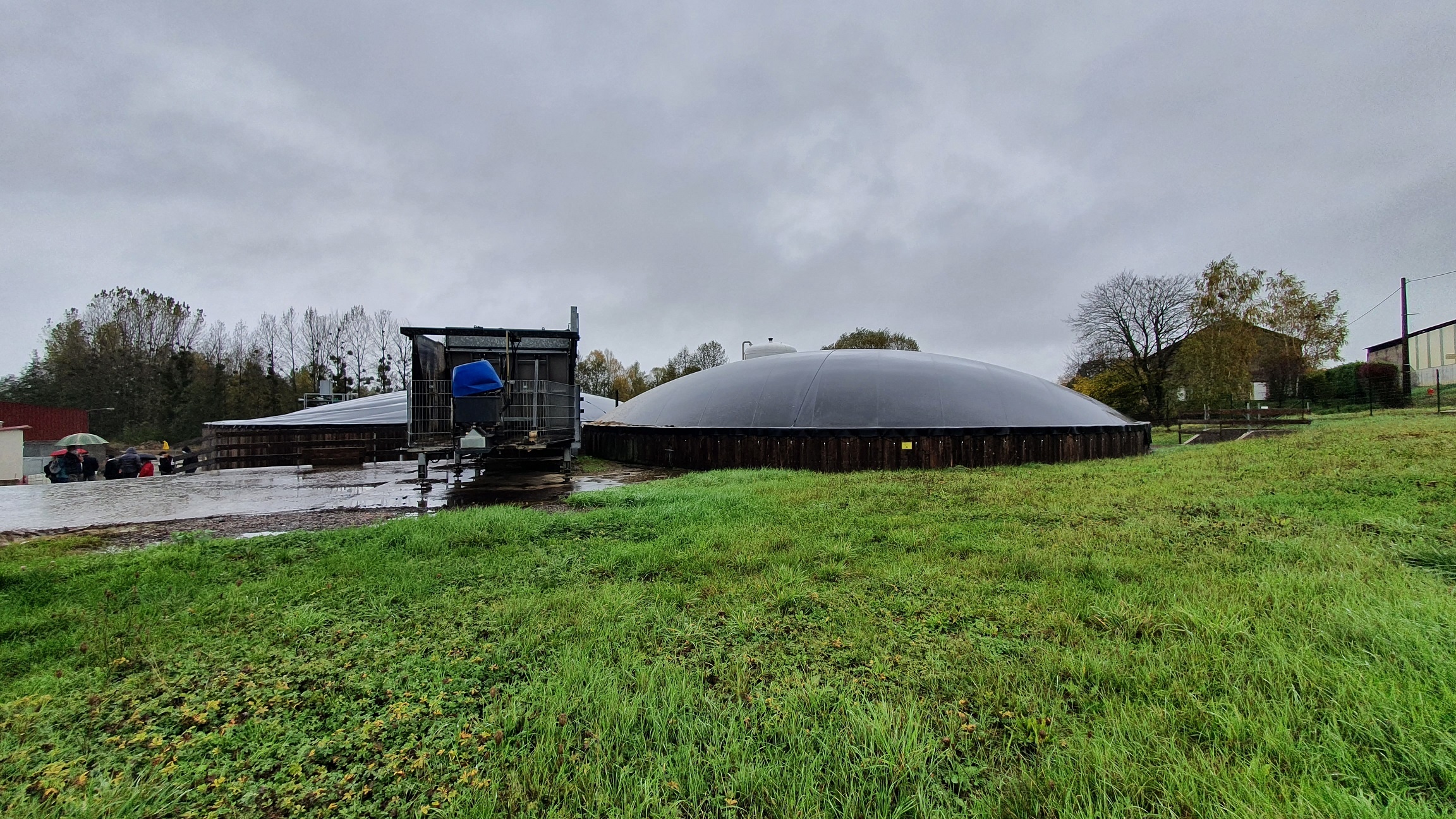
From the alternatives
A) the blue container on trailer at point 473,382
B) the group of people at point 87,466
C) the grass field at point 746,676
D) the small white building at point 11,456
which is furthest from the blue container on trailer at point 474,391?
the small white building at point 11,456

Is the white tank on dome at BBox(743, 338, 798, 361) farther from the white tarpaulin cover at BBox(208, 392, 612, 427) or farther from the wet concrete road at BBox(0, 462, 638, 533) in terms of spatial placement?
the wet concrete road at BBox(0, 462, 638, 533)

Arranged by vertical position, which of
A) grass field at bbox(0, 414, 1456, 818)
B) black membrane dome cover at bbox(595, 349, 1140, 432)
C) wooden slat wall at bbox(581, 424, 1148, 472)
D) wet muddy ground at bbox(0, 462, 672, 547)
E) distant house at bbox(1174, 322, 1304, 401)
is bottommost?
grass field at bbox(0, 414, 1456, 818)

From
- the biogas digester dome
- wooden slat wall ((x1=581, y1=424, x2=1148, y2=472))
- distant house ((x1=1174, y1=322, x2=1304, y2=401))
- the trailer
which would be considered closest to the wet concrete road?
the trailer

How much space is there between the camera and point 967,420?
1258 cm

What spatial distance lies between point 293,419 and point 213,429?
2.22 m

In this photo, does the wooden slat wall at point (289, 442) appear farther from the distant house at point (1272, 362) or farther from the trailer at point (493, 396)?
the distant house at point (1272, 362)

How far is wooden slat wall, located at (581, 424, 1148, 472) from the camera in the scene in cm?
1177

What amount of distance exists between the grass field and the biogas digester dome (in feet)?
21.9

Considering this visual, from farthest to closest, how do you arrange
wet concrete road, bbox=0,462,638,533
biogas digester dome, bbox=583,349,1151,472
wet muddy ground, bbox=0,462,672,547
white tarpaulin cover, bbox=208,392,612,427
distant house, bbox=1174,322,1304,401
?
distant house, bbox=1174,322,1304,401, white tarpaulin cover, bbox=208,392,612,427, biogas digester dome, bbox=583,349,1151,472, wet concrete road, bbox=0,462,638,533, wet muddy ground, bbox=0,462,672,547

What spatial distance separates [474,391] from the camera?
906cm

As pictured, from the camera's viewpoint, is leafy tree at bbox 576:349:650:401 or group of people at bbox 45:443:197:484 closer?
group of people at bbox 45:443:197:484

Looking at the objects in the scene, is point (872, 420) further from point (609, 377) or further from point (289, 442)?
point (609, 377)

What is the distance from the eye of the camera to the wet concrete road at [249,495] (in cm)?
725

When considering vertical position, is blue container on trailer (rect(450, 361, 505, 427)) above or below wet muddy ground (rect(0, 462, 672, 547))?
above
